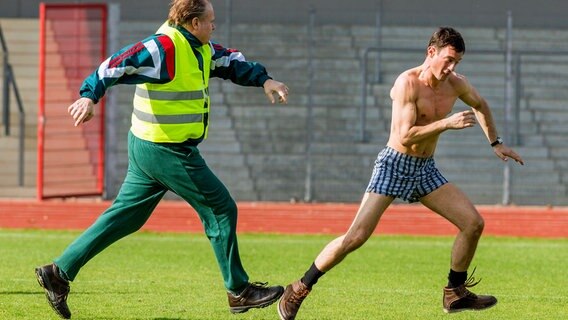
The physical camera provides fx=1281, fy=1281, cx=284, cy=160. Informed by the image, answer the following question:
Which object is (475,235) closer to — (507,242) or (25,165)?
(507,242)

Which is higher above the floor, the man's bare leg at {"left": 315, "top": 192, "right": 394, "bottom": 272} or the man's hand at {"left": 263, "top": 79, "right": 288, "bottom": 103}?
the man's hand at {"left": 263, "top": 79, "right": 288, "bottom": 103}

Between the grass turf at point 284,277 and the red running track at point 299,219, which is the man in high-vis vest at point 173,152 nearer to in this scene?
the grass turf at point 284,277

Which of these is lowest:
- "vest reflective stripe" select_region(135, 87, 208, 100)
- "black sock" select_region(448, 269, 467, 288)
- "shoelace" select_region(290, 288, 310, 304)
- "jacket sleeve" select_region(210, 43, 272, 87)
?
"shoelace" select_region(290, 288, 310, 304)

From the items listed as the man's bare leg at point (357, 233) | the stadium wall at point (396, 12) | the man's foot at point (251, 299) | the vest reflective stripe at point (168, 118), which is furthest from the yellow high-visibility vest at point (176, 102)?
the stadium wall at point (396, 12)

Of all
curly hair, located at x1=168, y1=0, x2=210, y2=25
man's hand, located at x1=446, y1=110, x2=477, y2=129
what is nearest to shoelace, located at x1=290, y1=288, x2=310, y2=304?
man's hand, located at x1=446, y1=110, x2=477, y2=129

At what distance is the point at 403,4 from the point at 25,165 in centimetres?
593

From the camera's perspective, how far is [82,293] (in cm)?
986

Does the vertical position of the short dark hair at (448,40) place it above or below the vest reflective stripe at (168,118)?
above

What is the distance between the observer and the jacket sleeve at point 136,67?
8.08m

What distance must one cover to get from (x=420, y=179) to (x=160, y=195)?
175cm

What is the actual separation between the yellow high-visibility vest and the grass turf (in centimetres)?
128

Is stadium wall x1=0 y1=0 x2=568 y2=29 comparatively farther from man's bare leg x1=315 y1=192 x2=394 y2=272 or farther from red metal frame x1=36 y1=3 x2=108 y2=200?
man's bare leg x1=315 y1=192 x2=394 y2=272

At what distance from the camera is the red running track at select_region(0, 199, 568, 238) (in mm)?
15695

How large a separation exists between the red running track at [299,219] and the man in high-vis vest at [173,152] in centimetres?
731
